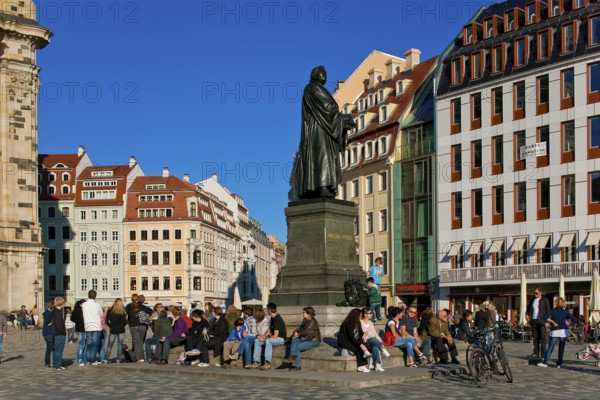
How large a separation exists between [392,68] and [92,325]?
2110 inches

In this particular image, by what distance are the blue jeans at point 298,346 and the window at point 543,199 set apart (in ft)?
118

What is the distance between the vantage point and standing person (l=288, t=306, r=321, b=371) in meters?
19.8

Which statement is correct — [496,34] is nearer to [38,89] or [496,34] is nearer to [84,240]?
[38,89]

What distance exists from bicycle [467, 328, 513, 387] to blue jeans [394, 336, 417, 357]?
2.85 metres

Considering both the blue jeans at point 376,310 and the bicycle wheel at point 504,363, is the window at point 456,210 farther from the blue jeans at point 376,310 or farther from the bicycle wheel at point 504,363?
the bicycle wheel at point 504,363

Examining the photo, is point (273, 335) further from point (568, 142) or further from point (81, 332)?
point (568, 142)

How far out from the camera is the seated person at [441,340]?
22.2 metres

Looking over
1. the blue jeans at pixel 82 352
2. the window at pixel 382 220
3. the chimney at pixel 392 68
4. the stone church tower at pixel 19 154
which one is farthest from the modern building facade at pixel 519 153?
the blue jeans at pixel 82 352

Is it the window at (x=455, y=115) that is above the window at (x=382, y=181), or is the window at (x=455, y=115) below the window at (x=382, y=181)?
above

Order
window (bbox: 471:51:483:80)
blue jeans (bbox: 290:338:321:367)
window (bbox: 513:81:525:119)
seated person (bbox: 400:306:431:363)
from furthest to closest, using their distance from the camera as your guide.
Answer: window (bbox: 471:51:483:80), window (bbox: 513:81:525:119), seated person (bbox: 400:306:431:363), blue jeans (bbox: 290:338:321:367)

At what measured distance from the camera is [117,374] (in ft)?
71.6

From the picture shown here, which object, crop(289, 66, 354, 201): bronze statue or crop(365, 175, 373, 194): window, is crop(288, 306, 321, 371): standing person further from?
crop(365, 175, 373, 194): window

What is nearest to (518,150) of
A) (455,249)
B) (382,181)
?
(455,249)

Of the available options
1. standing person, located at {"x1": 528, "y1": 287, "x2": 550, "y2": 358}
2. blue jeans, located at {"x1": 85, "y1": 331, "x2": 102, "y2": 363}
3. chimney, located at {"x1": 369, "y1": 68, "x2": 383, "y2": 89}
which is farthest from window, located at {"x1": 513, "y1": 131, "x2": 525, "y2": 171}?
blue jeans, located at {"x1": 85, "y1": 331, "x2": 102, "y2": 363}
